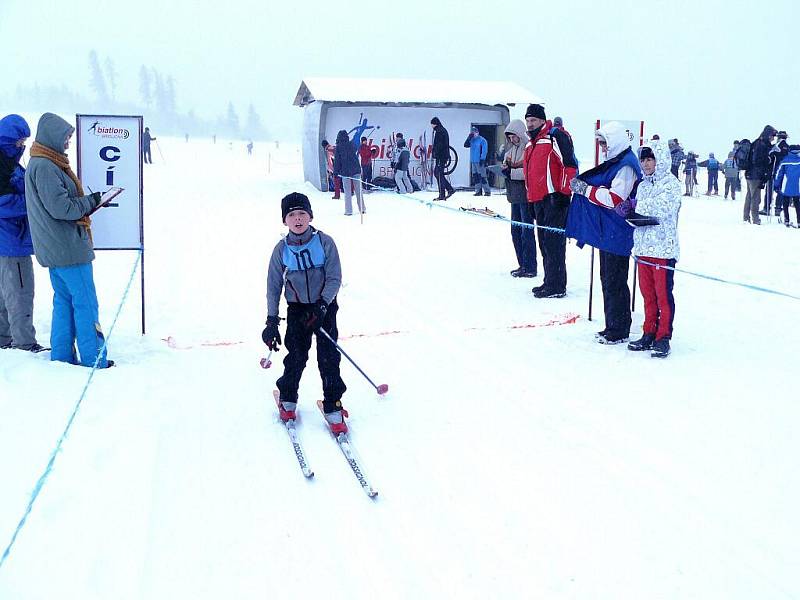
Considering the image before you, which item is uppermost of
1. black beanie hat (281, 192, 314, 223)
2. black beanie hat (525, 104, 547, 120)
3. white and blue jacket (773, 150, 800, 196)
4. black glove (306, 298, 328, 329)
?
black beanie hat (525, 104, 547, 120)

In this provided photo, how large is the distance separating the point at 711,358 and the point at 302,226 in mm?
3891

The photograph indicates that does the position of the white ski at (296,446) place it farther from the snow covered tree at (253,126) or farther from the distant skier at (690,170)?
the snow covered tree at (253,126)

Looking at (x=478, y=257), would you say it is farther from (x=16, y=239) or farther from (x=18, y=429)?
(x=18, y=429)

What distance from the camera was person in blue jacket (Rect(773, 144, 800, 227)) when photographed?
14344mm

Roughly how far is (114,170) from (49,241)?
55.8 inches

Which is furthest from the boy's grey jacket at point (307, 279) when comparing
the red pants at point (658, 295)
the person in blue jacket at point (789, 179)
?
the person in blue jacket at point (789, 179)

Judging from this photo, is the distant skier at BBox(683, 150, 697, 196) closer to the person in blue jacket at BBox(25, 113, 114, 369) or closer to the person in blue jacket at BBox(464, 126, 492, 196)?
Result: the person in blue jacket at BBox(464, 126, 492, 196)

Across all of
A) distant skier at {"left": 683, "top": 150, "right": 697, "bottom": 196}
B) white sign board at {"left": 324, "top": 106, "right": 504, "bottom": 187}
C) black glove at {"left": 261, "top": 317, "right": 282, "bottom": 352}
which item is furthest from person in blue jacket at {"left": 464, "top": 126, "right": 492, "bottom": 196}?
black glove at {"left": 261, "top": 317, "right": 282, "bottom": 352}

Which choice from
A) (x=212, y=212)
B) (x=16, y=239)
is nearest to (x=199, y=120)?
(x=212, y=212)

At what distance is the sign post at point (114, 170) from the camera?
6.51 m

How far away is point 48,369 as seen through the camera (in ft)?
17.9

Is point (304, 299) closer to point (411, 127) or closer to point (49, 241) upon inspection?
point (49, 241)

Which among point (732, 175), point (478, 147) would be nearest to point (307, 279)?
point (478, 147)

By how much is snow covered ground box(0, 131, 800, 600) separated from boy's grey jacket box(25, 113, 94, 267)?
90cm
